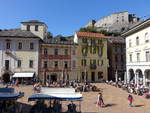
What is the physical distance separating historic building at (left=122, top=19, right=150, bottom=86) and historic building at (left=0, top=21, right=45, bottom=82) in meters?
18.7

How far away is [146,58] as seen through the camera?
27844mm

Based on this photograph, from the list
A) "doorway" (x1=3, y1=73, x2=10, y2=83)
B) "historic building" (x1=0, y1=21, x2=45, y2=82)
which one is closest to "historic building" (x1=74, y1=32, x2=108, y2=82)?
"historic building" (x1=0, y1=21, x2=45, y2=82)

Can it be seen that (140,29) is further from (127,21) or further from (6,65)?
(127,21)

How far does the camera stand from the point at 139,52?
30.0 m

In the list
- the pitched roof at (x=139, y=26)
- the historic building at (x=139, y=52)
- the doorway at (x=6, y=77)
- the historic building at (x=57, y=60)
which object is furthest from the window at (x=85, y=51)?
the doorway at (x=6, y=77)

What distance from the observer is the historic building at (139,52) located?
90.7 ft

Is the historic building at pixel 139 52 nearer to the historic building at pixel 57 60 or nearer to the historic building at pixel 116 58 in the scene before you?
the historic building at pixel 116 58

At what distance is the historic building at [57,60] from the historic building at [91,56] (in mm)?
1914

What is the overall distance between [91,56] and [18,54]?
16814mm

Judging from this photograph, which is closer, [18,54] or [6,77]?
[6,77]

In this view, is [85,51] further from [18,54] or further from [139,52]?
[18,54]

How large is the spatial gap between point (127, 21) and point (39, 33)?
2185 inches

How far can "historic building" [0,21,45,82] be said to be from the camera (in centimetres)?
3460

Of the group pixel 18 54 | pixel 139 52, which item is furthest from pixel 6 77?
pixel 139 52
